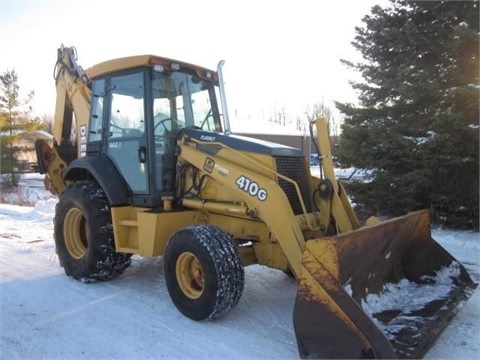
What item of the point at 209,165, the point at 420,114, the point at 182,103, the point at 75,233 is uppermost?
the point at 420,114

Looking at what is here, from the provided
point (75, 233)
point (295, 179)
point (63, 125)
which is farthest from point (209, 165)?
point (63, 125)

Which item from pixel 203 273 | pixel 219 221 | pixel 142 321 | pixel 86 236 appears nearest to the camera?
pixel 203 273

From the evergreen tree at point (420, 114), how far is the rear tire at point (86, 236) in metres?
5.64

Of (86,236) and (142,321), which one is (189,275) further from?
(86,236)

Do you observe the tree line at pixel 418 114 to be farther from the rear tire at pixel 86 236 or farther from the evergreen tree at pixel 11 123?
the evergreen tree at pixel 11 123

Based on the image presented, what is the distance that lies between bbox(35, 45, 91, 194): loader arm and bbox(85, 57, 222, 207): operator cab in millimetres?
998

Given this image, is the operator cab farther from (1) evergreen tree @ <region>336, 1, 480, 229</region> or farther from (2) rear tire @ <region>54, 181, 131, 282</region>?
(1) evergreen tree @ <region>336, 1, 480, 229</region>

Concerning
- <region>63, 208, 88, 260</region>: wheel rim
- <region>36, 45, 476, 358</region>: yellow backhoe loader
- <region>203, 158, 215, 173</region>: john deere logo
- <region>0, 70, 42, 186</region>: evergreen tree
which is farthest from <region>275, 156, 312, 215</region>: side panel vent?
<region>0, 70, 42, 186</region>: evergreen tree

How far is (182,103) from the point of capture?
563cm

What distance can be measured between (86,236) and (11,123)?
78.6ft

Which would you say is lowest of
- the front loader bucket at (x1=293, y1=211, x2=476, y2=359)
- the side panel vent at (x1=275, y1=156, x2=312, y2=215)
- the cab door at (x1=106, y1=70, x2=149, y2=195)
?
the front loader bucket at (x1=293, y1=211, x2=476, y2=359)

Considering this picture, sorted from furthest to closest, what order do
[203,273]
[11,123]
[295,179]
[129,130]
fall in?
[11,123]
[129,130]
[295,179]
[203,273]

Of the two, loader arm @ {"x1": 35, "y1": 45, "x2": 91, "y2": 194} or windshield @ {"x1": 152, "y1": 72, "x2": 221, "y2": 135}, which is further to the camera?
loader arm @ {"x1": 35, "y1": 45, "x2": 91, "y2": 194}

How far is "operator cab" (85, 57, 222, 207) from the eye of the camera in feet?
17.5
